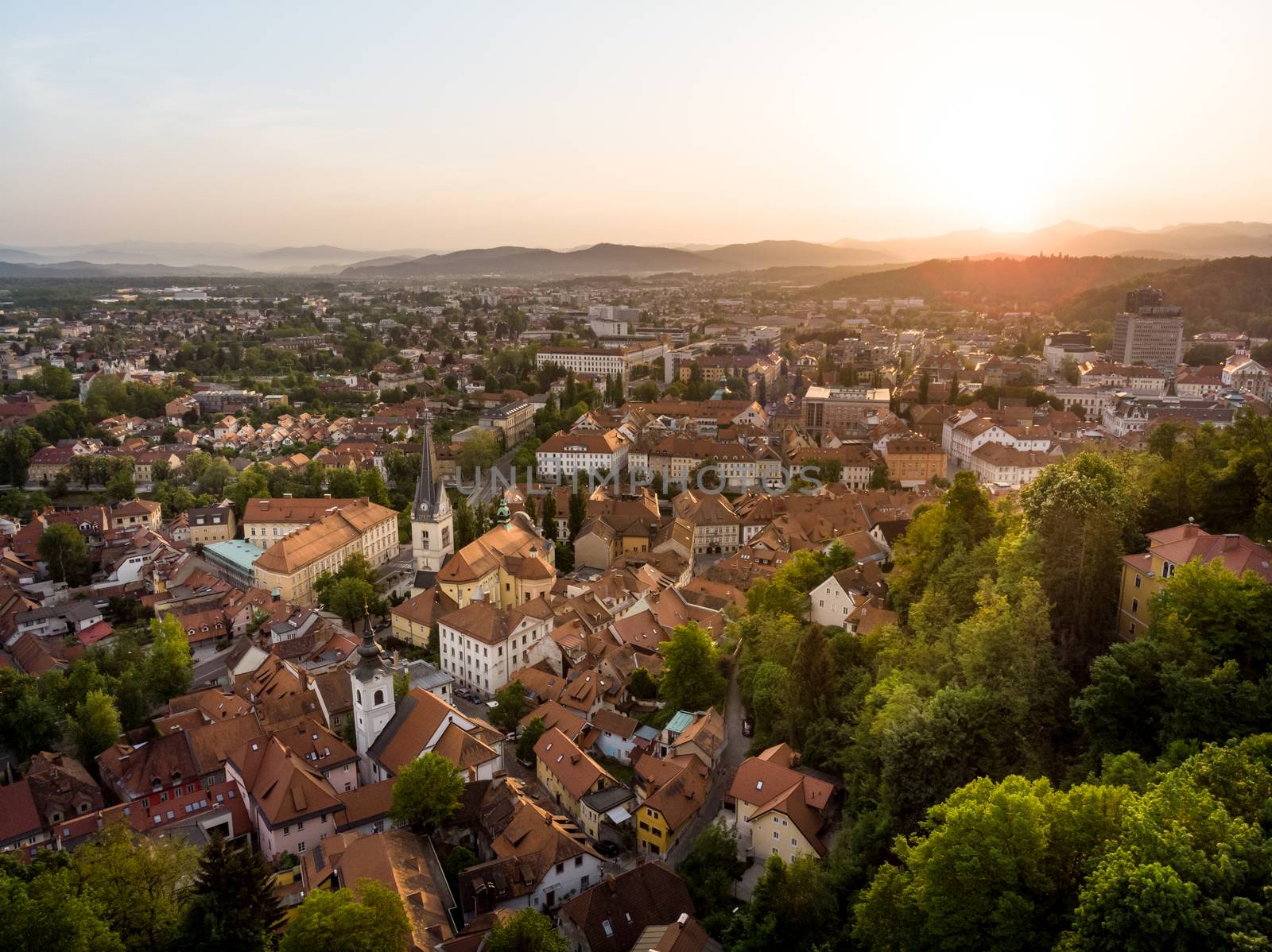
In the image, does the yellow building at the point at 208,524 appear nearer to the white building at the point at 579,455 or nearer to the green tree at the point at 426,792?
the white building at the point at 579,455

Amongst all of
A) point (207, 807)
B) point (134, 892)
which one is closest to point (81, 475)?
point (207, 807)

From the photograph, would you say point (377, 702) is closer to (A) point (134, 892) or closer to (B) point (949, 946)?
(A) point (134, 892)

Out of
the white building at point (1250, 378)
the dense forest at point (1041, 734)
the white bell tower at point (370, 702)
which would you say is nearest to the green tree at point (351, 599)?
the white bell tower at point (370, 702)

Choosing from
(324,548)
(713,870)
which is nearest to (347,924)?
(713,870)

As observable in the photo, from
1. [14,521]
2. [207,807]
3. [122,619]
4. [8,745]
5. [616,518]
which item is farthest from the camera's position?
[14,521]

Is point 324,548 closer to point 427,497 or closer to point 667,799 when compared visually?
point 427,497

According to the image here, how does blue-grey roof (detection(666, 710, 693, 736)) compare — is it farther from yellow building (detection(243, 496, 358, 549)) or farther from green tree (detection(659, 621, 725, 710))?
yellow building (detection(243, 496, 358, 549))
